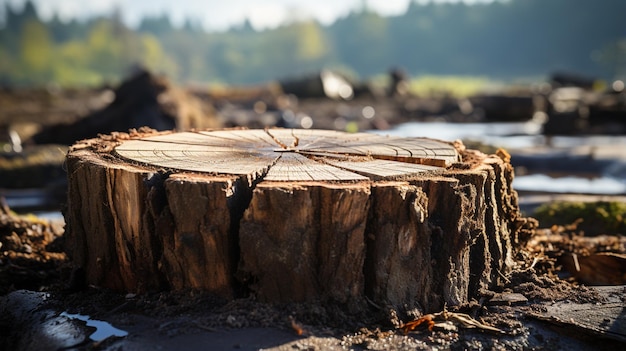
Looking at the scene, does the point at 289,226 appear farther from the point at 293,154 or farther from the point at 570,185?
the point at 570,185

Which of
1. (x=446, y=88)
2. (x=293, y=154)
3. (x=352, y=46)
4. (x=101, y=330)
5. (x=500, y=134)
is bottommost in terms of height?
(x=101, y=330)

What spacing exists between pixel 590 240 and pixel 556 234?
0.83 ft

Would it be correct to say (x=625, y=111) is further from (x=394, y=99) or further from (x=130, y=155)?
(x=130, y=155)

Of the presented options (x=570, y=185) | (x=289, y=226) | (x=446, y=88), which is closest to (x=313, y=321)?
(x=289, y=226)

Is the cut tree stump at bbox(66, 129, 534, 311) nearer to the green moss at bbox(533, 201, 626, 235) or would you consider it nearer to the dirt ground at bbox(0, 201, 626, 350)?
the dirt ground at bbox(0, 201, 626, 350)

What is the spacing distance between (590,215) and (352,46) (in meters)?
111

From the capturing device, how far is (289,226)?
2.87 meters

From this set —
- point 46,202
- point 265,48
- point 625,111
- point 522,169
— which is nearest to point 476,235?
point 46,202

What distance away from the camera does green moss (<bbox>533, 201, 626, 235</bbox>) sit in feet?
18.0

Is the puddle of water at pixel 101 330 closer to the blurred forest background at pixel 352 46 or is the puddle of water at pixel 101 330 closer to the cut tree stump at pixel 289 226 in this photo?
the cut tree stump at pixel 289 226

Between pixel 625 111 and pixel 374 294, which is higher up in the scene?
pixel 625 111

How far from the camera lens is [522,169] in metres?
9.86

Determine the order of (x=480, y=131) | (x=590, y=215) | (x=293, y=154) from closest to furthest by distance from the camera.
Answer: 1. (x=293, y=154)
2. (x=590, y=215)
3. (x=480, y=131)

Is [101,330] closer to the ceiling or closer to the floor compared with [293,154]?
closer to the floor
